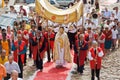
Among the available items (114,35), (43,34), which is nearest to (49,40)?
(43,34)

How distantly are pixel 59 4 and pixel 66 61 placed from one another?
48.8 feet

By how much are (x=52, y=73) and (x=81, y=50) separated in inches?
55.2

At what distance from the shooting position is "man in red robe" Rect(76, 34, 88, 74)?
1520 cm

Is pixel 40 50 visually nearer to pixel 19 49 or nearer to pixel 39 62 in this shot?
pixel 39 62

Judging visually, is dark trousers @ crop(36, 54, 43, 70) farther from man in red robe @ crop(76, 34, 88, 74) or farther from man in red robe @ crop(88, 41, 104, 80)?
man in red robe @ crop(88, 41, 104, 80)

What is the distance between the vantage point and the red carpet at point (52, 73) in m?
15.2

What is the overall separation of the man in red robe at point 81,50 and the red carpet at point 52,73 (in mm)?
562

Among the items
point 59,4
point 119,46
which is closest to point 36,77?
point 119,46

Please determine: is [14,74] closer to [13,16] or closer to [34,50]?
[34,50]

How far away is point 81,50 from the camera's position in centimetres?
1548

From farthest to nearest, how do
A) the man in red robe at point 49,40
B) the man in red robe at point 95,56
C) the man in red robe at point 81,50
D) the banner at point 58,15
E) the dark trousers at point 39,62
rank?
the man in red robe at point 49,40
the banner at point 58,15
the dark trousers at point 39,62
the man in red robe at point 81,50
the man in red robe at point 95,56

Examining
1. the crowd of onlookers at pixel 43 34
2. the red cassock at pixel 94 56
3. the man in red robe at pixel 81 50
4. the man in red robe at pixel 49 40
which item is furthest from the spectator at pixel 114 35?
the red cassock at pixel 94 56

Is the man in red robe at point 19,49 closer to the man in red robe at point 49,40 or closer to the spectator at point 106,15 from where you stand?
the man in red robe at point 49,40

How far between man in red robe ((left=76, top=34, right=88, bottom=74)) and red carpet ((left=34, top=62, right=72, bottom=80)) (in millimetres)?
562
